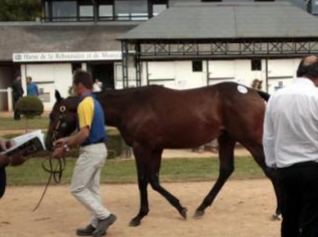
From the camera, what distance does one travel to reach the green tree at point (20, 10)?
5009cm

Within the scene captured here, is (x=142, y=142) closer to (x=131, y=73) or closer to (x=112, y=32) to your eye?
(x=131, y=73)

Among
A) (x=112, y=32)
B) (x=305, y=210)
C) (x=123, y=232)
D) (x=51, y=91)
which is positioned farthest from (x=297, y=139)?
(x=112, y=32)

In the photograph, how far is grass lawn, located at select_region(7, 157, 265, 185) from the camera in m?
11.7

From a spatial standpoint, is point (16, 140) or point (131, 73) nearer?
point (16, 140)

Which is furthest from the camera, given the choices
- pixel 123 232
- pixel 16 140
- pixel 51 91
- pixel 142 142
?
pixel 51 91

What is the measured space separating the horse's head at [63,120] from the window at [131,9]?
3342 centimetres

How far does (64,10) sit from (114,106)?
3508 centimetres

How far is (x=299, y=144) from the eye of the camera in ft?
16.3

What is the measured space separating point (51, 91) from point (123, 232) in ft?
90.4

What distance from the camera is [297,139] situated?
4.96 m

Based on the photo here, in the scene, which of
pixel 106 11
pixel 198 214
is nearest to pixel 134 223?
pixel 198 214

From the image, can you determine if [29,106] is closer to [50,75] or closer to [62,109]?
[62,109]

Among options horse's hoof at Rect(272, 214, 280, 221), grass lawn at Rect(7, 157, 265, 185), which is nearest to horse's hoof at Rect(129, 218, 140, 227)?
horse's hoof at Rect(272, 214, 280, 221)

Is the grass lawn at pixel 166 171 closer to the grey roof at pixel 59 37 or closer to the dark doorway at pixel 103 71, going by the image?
the dark doorway at pixel 103 71
